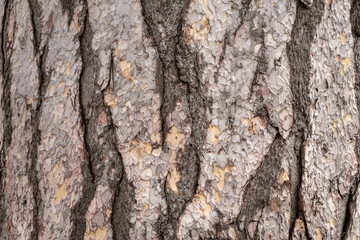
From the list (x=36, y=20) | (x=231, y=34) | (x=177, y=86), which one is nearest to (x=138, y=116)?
(x=177, y=86)

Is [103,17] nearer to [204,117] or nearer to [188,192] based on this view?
[204,117]

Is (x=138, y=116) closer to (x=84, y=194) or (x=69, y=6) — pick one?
(x=84, y=194)

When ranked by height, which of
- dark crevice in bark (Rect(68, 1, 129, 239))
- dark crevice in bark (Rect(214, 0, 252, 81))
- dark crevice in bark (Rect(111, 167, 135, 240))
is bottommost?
dark crevice in bark (Rect(111, 167, 135, 240))

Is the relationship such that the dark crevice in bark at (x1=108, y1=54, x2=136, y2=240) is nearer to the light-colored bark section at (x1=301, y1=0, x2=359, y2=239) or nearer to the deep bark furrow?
the deep bark furrow

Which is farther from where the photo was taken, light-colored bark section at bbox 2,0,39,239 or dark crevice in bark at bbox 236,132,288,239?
light-colored bark section at bbox 2,0,39,239

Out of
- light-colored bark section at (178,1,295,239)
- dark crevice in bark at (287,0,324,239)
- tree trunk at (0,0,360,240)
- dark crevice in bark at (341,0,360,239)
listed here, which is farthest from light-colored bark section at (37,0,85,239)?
dark crevice in bark at (341,0,360,239)

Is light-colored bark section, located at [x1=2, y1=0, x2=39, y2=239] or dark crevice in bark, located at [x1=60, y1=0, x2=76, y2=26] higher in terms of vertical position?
dark crevice in bark, located at [x1=60, y1=0, x2=76, y2=26]
